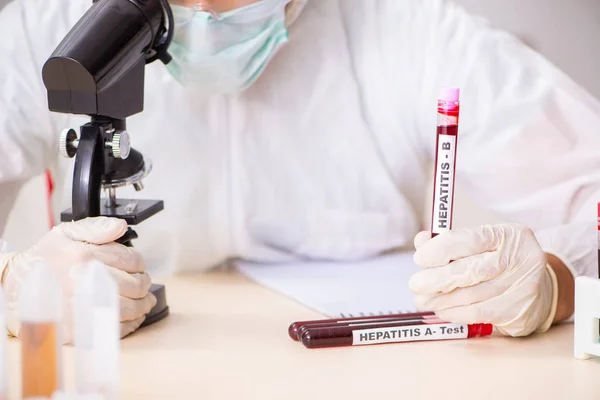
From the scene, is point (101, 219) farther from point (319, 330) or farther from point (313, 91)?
point (313, 91)

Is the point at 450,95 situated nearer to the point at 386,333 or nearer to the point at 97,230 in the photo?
the point at 386,333

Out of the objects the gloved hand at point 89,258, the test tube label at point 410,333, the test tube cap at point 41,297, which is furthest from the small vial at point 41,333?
the test tube label at point 410,333

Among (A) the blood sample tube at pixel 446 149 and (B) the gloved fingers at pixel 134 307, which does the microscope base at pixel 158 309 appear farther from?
(A) the blood sample tube at pixel 446 149

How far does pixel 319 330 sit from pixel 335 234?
0.53m

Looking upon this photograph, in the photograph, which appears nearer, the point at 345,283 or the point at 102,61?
the point at 102,61

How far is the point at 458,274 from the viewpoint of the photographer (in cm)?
102

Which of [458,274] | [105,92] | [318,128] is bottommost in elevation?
[458,274]

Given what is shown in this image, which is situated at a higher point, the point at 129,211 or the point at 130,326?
the point at 129,211

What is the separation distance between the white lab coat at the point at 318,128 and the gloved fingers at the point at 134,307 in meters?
0.35

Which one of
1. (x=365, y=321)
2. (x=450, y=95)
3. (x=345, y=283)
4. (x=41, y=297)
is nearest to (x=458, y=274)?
(x=365, y=321)

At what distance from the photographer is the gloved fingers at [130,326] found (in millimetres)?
1046

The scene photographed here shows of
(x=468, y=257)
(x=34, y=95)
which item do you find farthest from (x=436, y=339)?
(x=34, y=95)

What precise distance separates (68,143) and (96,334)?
454 mm

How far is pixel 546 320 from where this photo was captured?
3.58 feet
